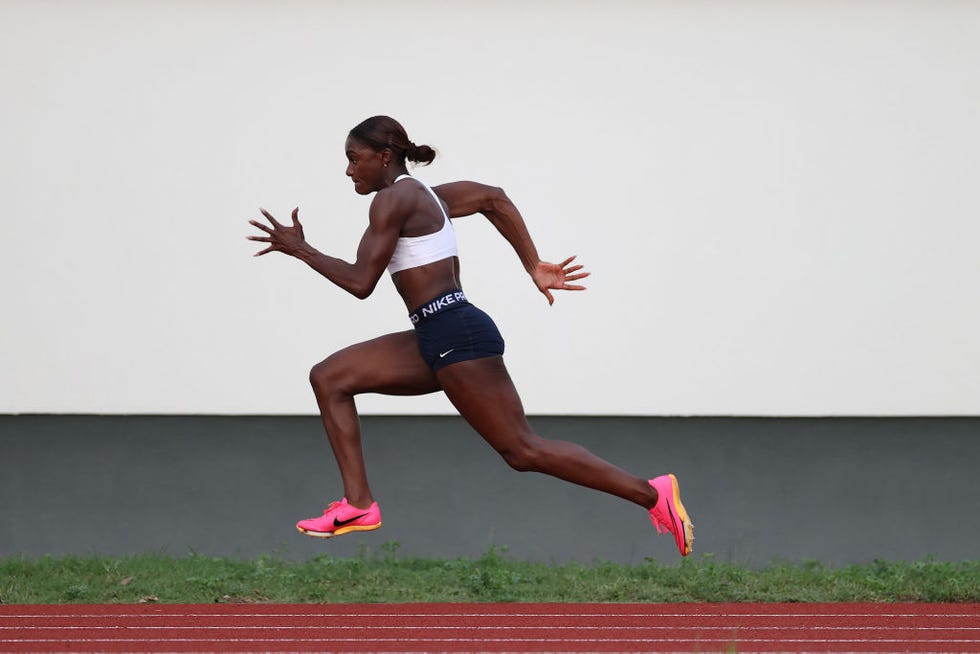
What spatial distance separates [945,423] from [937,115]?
219cm

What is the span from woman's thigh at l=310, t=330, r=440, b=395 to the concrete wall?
4.46 metres

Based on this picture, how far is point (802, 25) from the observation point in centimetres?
1047

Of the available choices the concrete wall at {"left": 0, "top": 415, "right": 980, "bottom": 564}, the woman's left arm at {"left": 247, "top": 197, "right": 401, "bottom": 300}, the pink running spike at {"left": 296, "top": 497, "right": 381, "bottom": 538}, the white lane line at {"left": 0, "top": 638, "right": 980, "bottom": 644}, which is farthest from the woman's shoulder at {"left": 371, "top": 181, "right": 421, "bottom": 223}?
the concrete wall at {"left": 0, "top": 415, "right": 980, "bottom": 564}

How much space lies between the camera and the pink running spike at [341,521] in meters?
6.00

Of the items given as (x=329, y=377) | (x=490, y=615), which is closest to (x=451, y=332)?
(x=329, y=377)

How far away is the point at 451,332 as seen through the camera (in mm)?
6051

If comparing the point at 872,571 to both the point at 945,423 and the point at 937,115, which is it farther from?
the point at 937,115

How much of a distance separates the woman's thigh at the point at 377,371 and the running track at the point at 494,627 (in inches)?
72.8

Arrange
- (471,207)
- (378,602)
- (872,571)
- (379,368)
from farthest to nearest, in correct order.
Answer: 1. (872,571)
2. (378,602)
3. (471,207)
4. (379,368)

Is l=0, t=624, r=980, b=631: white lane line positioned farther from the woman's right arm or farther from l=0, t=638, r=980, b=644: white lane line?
the woman's right arm

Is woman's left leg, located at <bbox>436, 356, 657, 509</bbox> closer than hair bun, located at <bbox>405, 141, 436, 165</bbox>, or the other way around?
woman's left leg, located at <bbox>436, 356, 657, 509</bbox>

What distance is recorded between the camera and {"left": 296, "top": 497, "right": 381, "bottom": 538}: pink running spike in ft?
19.7

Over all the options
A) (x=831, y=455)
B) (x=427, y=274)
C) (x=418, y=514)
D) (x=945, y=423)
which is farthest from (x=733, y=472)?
(x=427, y=274)

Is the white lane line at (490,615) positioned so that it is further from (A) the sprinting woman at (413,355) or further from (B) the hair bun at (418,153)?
(B) the hair bun at (418,153)
